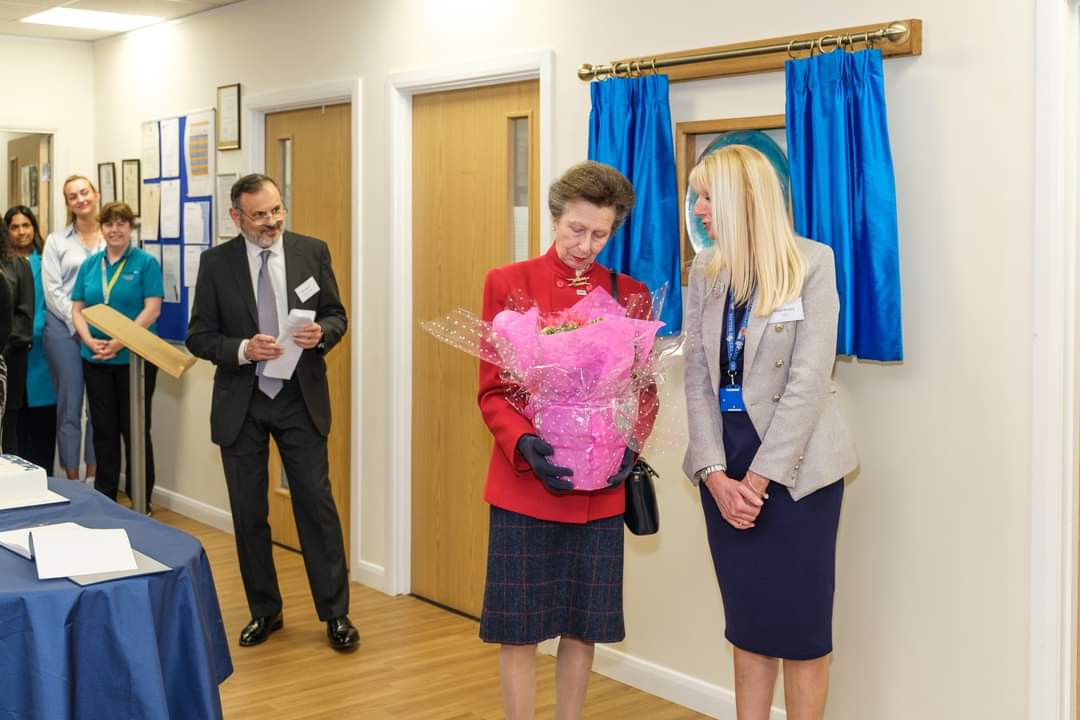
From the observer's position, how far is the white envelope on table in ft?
13.2

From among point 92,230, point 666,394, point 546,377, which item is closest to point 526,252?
point 666,394

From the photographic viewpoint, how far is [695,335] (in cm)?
284

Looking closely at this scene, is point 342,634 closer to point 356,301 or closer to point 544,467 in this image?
point 356,301

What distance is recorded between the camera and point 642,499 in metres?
2.78

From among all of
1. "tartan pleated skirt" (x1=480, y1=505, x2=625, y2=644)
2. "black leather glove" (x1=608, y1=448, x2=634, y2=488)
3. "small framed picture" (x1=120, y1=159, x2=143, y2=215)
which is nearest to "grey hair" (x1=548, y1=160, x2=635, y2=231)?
"black leather glove" (x1=608, y1=448, x2=634, y2=488)

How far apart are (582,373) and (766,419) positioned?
1.54 feet

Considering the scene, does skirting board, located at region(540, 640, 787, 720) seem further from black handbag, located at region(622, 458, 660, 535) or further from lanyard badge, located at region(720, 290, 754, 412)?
lanyard badge, located at region(720, 290, 754, 412)

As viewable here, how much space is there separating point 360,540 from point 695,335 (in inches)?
107

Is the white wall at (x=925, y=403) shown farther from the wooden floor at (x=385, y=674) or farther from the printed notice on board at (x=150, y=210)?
the printed notice on board at (x=150, y=210)

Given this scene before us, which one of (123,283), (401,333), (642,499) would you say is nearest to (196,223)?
(123,283)

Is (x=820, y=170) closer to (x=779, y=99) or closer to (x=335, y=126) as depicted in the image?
(x=779, y=99)

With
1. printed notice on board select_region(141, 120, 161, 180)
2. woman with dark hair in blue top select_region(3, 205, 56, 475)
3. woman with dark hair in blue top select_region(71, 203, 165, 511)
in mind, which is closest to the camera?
woman with dark hair in blue top select_region(71, 203, 165, 511)

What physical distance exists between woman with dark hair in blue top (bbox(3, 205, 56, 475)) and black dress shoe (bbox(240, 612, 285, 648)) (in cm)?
239

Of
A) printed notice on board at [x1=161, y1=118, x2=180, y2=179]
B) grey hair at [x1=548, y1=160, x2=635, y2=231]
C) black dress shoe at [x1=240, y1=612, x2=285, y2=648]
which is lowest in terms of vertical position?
black dress shoe at [x1=240, y1=612, x2=285, y2=648]
